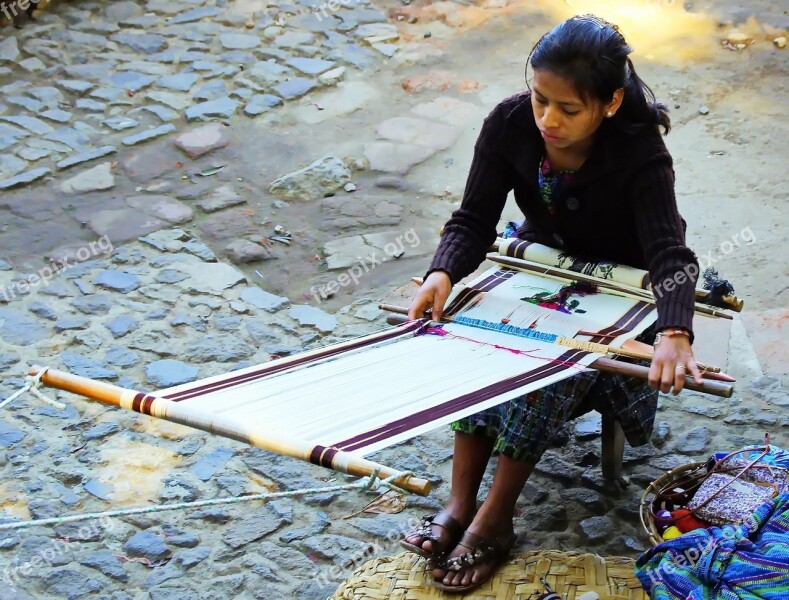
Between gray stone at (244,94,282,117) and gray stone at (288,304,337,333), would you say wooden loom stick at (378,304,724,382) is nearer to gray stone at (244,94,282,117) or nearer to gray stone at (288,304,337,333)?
gray stone at (288,304,337,333)

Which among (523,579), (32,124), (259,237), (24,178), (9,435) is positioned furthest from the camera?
(32,124)

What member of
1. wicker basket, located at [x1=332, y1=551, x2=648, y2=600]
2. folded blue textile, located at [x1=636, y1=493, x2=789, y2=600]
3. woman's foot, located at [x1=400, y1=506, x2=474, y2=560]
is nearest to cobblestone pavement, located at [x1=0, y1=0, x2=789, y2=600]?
wicker basket, located at [x1=332, y1=551, x2=648, y2=600]

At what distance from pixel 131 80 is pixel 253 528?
363cm

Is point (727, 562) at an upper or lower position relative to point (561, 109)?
lower

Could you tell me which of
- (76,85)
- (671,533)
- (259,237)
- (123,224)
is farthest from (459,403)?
(76,85)

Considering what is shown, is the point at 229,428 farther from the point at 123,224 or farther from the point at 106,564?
the point at 123,224

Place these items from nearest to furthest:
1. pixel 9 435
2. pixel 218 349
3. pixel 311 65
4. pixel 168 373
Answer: pixel 9 435
pixel 168 373
pixel 218 349
pixel 311 65

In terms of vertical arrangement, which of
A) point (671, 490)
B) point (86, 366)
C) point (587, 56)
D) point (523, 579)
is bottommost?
point (86, 366)

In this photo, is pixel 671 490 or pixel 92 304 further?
pixel 92 304

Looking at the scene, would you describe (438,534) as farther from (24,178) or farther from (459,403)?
(24,178)

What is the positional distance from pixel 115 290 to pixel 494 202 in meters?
1.86

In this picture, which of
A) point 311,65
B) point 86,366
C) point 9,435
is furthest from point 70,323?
point 311,65

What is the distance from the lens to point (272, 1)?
20.8 feet

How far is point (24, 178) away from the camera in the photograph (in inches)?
179
